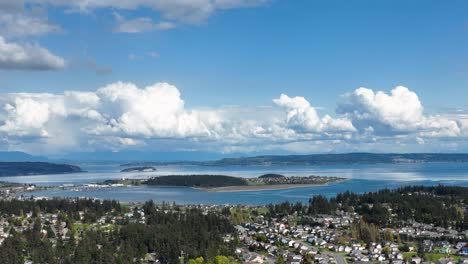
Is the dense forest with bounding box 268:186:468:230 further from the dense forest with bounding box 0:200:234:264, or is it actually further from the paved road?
the dense forest with bounding box 0:200:234:264

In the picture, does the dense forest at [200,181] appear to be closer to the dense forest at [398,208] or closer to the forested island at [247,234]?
the dense forest at [398,208]

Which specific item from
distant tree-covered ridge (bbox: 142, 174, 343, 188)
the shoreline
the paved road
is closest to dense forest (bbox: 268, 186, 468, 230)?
the paved road

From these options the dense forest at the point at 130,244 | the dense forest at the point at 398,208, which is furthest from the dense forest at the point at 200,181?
the dense forest at the point at 130,244

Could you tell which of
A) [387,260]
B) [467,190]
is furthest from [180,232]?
[467,190]

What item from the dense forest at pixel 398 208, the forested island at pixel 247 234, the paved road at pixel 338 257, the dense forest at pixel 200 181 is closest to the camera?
the forested island at pixel 247 234

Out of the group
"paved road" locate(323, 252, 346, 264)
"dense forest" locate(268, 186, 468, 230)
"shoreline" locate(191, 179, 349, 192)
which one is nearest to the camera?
"paved road" locate(323, 252, 346, 264)
